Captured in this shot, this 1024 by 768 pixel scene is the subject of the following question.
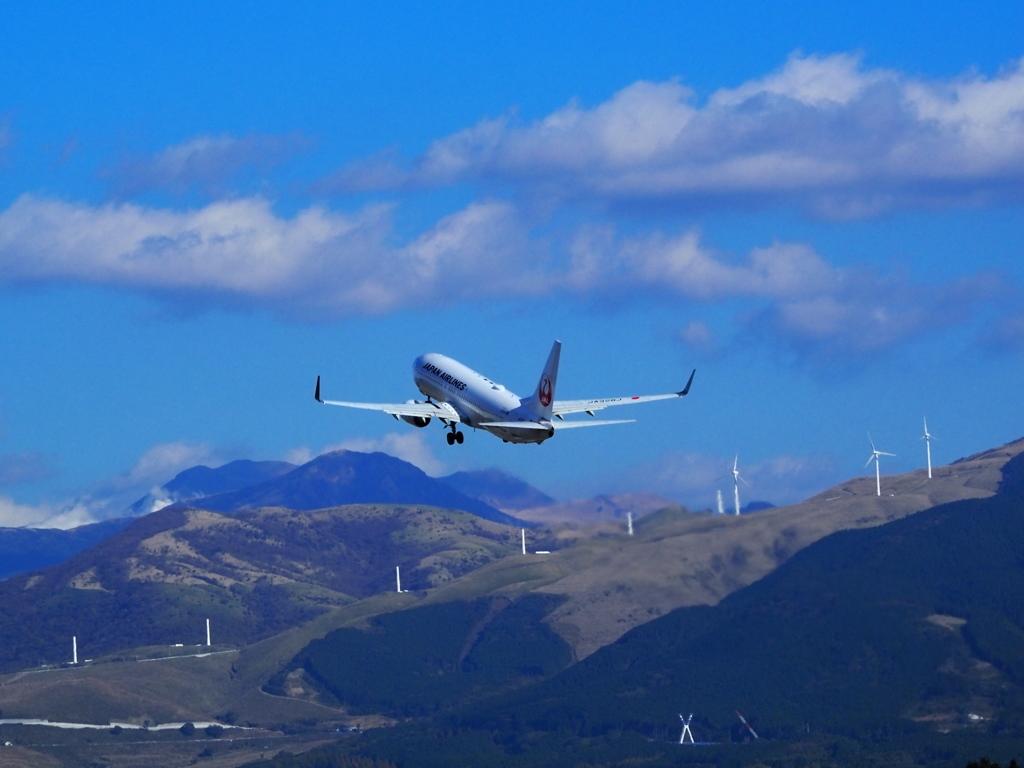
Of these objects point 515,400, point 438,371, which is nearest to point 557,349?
point 515,400

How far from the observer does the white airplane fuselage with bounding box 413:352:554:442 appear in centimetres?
17712

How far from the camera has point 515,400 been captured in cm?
18262

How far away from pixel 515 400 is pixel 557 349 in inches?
292

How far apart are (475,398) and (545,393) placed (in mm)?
12121

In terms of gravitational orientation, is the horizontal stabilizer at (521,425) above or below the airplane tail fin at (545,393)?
below

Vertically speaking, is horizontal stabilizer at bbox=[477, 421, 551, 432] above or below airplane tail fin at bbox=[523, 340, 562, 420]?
below

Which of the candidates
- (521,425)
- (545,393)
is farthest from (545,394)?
(521,425)

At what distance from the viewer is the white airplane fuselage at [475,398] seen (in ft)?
581

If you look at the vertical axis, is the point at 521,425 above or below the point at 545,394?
below

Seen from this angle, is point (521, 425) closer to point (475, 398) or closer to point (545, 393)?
point (545, 393)

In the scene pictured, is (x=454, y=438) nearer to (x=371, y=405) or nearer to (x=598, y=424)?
(x=371, y=405)

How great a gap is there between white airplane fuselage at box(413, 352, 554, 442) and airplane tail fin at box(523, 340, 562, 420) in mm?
937

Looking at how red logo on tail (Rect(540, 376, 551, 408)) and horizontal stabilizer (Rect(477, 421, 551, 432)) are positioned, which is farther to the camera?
red logo on tail (Rect(540, 376, 551, 408))

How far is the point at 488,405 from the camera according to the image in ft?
604
